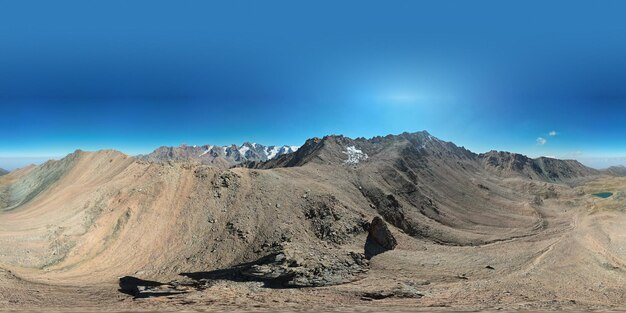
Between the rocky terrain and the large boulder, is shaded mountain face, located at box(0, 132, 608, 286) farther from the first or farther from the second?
the large boulder

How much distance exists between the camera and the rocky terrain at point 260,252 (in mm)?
34688

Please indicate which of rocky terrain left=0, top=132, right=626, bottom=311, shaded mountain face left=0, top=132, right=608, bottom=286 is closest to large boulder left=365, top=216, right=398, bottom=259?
rocky terrain left=0, top=132, right=626, bottom=311

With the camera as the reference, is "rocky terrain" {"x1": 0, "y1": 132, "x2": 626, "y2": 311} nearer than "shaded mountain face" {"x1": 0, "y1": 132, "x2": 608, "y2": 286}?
Yes

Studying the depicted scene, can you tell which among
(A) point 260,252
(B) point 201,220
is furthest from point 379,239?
(B) point 201,220

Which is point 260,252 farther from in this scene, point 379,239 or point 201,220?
point 379,239

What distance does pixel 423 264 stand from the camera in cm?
5028

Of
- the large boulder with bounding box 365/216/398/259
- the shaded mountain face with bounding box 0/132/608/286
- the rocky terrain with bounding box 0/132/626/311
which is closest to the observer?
the rocky terrain with bounding box 0/132/626/311

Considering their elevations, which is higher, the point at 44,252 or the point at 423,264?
the point at 44,252

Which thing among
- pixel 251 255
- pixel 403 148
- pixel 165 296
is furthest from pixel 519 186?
pixel 165 296

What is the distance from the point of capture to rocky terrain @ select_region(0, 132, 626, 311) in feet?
→ 114

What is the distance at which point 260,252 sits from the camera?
4784cm

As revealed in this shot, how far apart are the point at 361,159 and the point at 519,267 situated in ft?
218

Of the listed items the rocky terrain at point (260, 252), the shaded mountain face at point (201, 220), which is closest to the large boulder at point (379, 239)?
the rocky terrain at point (260, 252)

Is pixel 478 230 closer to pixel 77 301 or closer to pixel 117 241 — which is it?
pixel 117 241
